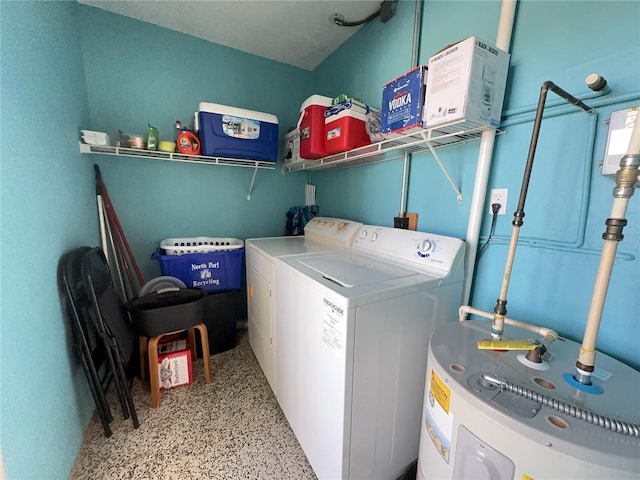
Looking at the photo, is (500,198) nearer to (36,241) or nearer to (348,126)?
(348,126)

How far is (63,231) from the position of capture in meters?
1.33

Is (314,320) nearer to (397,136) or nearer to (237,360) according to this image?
(397,136)

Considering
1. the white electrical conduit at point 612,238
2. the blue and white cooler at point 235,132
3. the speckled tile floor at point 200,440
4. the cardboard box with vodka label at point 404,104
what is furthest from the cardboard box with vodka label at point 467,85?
the speckled tile floor at point 200,440

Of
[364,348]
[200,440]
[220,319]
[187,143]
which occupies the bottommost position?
[200,440]

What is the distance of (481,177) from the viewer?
1.23 metres

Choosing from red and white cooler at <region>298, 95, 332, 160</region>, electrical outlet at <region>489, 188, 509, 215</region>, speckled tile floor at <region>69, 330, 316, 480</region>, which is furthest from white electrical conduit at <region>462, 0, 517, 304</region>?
speckled tile floor at <region>69, 330, 316, 480</region>

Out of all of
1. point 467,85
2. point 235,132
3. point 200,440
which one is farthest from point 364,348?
point 235,132

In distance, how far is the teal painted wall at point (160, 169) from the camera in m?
0.89

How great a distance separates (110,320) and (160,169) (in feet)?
4.37

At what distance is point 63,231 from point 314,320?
1.39 metres

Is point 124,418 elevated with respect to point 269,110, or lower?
lower

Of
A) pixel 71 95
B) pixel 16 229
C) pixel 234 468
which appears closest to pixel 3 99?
pixel 16 229

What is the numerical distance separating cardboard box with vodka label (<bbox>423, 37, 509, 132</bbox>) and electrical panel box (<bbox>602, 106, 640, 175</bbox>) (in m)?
0.36

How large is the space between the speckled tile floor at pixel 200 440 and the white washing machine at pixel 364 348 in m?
0.17
